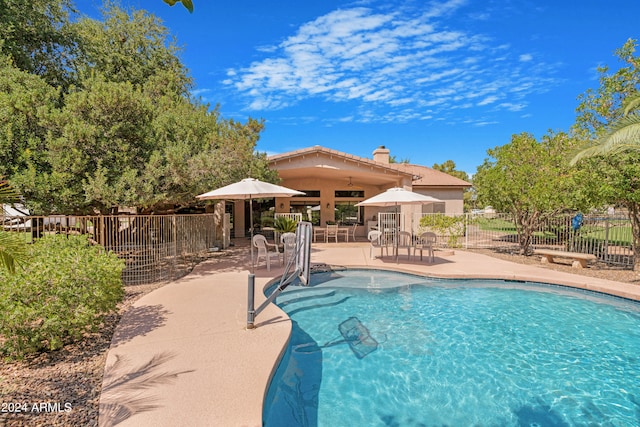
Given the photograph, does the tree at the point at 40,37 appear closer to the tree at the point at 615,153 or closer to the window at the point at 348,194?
the window at the point at 348,194

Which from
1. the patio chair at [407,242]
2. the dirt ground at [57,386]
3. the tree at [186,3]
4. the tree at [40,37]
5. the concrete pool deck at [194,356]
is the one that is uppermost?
the tree at [40,37]

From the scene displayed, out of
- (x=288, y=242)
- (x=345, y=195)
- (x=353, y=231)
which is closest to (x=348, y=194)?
(x=345, y=195)

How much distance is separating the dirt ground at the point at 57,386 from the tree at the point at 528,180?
48.0 ft

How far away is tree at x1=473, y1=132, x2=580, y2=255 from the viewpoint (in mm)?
12273

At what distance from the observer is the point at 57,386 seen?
3.75 meters

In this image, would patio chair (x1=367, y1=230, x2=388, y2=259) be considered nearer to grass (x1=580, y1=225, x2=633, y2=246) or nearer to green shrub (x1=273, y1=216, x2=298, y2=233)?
green shrub (x1=273, y1=216, x2=298, y2=233)

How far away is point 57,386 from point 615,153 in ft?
45.6

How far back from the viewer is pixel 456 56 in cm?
1559

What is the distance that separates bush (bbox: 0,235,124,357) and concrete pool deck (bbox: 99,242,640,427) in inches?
25.3

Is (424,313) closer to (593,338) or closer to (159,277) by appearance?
(593,338)

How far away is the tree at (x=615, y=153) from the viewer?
30.7 ft

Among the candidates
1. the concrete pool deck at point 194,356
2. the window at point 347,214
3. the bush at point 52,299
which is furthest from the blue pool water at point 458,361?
the window at point 347,214

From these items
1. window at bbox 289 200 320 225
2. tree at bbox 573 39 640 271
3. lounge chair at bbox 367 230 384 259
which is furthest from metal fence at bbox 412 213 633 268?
window at bbox 289 200 320 225

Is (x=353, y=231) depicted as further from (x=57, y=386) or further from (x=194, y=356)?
(x=57, y=386)
